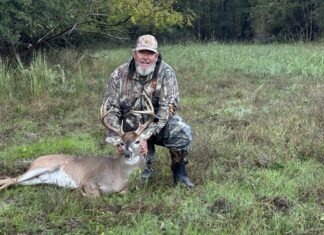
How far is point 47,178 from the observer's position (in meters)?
5.87

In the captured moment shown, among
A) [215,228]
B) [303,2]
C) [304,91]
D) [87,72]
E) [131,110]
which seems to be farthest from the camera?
[303,2]

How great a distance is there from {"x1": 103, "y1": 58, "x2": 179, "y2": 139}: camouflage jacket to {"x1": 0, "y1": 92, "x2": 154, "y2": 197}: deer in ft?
0.41

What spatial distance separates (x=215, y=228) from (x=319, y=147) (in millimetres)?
2654

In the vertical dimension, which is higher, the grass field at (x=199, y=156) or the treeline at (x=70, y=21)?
the treeline at (x=70, y=21)

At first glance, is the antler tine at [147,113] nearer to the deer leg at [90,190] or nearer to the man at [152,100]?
the man at [152,100]

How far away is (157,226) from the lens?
15.3 ft

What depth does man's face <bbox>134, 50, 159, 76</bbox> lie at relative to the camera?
577 cm

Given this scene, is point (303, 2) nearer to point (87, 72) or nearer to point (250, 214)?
point (87, 72)

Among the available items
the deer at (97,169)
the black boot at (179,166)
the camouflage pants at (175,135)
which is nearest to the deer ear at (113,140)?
the deer at (97,169)

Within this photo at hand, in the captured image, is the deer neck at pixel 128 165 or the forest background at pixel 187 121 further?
the deer neck at pixel 128 165

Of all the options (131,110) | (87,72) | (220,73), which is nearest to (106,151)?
(131,110)

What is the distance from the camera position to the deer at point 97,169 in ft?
18.2

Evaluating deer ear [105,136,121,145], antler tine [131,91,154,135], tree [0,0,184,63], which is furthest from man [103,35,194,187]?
tree [0,0,184,63]

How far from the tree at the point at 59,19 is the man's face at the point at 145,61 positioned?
20.1ft
